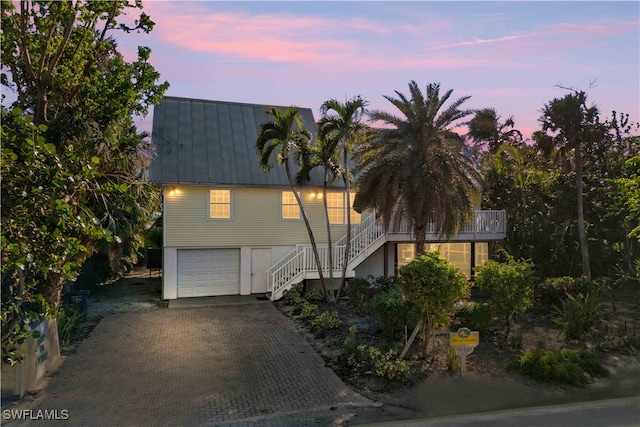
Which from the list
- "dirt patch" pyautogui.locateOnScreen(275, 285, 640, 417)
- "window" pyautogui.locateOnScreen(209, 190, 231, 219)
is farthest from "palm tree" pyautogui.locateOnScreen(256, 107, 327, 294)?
"dirt patch" pyautogui.locateOnScreen(275, 285, 640, 417)

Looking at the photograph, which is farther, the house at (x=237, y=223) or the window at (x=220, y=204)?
the window at (x=220, y=204)

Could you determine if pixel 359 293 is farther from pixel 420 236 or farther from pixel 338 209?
pixel 338 209

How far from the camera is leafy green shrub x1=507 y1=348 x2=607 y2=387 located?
835 centimetres

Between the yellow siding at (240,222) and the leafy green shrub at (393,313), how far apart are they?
7560mm

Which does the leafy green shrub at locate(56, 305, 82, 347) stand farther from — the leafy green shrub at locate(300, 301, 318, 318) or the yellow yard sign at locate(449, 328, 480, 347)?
the yellow yard sign at locate(449, 328, 480, 347)

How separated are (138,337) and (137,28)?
7786 mm

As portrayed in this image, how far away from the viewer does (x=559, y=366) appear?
8445 millimetres

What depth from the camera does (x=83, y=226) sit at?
466cm

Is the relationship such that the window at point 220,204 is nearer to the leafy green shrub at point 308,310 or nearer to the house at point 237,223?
the house at point 237,223

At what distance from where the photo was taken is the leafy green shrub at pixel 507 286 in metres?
10.9

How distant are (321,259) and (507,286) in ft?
25.2

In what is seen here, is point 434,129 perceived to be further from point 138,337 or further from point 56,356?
point 56,356

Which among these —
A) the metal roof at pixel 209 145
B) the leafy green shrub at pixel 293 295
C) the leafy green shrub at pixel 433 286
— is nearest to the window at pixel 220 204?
the metal roof at pixel 209 145

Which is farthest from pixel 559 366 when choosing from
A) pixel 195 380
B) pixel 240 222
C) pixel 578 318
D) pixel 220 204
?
pixel 220 204
